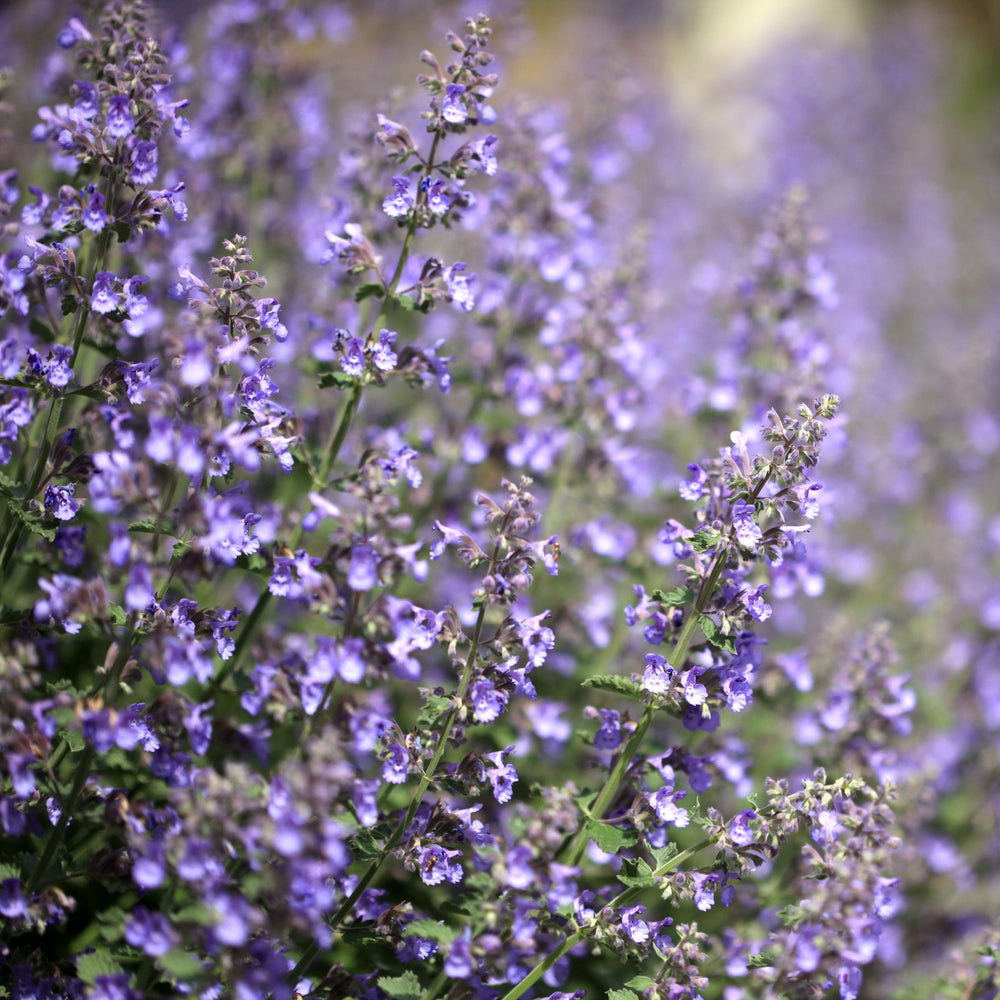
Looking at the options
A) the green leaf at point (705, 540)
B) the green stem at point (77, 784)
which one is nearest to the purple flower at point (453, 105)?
the green leaf at point (705, 540)

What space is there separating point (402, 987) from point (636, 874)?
Answer: 963 mm

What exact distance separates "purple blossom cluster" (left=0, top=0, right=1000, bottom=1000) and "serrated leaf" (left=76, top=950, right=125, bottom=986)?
0.04ft

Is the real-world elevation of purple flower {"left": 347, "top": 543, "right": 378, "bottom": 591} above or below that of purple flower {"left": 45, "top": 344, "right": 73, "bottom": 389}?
below

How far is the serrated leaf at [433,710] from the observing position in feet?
11.6

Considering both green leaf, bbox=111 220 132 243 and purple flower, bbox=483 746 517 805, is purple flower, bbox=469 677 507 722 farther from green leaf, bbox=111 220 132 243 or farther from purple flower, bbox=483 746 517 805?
green leaf, bbox=111 220 132 243

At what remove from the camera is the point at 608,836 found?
3711 millimetres

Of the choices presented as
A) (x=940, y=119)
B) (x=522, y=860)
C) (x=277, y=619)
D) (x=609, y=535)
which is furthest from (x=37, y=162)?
(x=940, y=119)

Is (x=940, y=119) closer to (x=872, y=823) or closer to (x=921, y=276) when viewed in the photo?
(x=921, y=276)

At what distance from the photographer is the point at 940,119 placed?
2508 centimetres

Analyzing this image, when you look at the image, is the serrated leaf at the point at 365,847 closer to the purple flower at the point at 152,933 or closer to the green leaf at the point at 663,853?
the purple flower at the point at 152,933

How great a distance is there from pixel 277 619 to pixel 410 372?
2.24 metres

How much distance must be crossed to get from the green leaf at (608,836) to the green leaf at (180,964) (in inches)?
57.3

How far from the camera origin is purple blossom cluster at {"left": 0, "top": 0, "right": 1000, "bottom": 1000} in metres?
3.37

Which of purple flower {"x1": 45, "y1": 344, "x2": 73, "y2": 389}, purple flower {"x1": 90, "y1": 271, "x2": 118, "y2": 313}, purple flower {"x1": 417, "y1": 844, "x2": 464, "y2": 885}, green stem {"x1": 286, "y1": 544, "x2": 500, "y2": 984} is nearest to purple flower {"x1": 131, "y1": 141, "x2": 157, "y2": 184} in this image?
purple flower {"x1": 90, "y1": 271, "x2": 118, "y2": 313}
